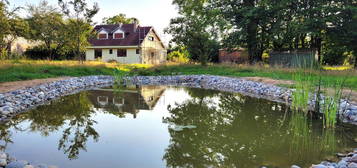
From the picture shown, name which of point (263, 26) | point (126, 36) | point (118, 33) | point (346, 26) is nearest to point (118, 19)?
point (118, 33)

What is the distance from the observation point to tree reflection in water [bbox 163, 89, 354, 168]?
3355mm

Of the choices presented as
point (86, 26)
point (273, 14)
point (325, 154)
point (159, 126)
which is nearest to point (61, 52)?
point (86, 26)

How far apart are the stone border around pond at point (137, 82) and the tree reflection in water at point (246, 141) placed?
64cm

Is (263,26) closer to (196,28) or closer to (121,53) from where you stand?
(196,28)

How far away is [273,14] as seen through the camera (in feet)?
58.2

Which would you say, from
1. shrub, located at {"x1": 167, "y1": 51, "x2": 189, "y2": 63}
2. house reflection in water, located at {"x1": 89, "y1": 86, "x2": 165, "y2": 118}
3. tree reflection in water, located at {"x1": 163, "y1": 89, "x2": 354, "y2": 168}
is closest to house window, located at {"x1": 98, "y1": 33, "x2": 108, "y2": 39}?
shrub, located at {"x1": 167, "y1": 51, "x2": 189, "y2": 63}

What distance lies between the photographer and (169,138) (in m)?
4.39

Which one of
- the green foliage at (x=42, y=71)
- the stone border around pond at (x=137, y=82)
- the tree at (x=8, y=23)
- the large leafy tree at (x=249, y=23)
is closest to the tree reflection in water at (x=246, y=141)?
the stone border around pond at (x=137, y=82)

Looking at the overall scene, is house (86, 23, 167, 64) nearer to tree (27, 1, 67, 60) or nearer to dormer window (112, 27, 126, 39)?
dormer window (112, 27, 126, 39)

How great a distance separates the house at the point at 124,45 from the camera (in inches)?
993

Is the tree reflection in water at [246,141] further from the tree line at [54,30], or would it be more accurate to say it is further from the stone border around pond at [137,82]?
the tree line at [54,30]

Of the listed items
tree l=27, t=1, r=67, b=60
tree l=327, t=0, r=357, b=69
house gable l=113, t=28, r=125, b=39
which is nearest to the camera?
tree l=327, t=0, r=357, b=69

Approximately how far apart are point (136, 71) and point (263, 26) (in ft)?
34.0

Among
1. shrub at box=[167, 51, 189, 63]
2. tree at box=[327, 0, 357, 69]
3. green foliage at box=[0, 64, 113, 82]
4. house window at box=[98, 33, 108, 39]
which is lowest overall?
green foliage at box=[0, 64, 113, 82]
